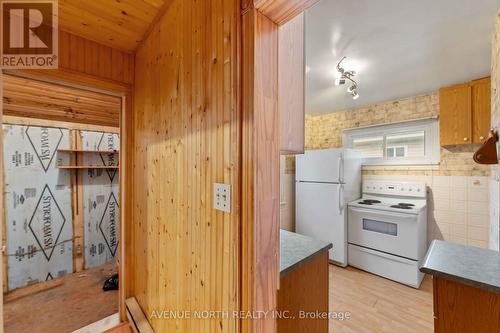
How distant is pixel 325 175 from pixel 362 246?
1115 mm

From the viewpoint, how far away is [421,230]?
2758 mm

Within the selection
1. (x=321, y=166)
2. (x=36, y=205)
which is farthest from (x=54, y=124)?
(x=321, y=166)

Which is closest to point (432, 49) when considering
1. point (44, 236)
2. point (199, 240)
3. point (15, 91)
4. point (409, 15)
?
point (409, 15)

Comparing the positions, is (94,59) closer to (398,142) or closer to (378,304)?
(378,304)

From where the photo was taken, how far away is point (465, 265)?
3.89 ft

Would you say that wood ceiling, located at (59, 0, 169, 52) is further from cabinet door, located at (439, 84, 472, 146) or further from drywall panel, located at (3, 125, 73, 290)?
cabinet door, located at (439, 84, 472, 146)

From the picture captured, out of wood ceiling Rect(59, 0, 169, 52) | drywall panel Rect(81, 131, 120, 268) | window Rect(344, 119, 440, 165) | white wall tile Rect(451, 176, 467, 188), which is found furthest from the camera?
drywall panel Rect(81, 131, 120, 268)

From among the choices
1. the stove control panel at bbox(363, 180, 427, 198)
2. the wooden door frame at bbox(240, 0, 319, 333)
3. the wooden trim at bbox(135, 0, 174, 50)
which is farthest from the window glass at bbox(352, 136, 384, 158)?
the wooden trim at bbox(135, 0, 174, 50)

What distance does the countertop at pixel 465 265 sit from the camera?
3.42ft

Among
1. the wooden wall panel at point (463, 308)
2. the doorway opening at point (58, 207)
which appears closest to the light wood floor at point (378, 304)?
the wooden wall panel at point (463, 308)

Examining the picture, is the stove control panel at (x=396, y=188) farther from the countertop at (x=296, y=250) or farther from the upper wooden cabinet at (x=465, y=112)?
the countertop at (x=296, y=250)

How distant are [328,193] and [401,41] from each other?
82.0 inches

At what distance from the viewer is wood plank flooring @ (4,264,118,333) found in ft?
6.80

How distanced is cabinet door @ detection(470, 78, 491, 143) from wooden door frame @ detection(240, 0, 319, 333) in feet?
Result: 9.36
